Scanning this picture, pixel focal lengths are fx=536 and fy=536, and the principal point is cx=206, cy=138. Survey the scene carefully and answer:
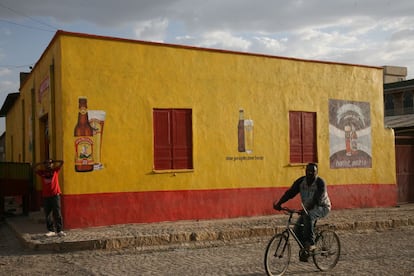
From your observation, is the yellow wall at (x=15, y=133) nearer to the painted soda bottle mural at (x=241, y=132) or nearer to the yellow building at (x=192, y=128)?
the yellow building at (x=192, y=128)

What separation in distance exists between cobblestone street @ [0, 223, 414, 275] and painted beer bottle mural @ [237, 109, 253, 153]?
3.80 m

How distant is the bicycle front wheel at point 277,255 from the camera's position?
24.4 feet

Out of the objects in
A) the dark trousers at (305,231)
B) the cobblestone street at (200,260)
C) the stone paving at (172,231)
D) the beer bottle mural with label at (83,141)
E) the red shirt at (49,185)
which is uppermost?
the beer bottle mural with label at (83,141)

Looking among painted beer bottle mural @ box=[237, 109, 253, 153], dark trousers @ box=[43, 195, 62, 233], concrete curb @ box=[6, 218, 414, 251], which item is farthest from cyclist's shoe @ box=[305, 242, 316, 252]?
painted beer bottle mural @ box=[237, 109, 253, 153]

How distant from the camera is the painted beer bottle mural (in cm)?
1477

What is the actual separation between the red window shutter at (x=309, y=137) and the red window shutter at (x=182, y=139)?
12.7 feet

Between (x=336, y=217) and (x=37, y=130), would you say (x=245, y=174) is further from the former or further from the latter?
(x=37, y=130)

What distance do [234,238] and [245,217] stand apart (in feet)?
9.47

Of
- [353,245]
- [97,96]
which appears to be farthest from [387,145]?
[97,96]

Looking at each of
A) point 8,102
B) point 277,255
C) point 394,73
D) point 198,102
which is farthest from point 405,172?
point 394,73

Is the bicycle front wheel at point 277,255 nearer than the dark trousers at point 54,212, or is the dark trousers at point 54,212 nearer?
the bicycle front wheel at point 277,255

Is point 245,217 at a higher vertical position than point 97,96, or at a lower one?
lower

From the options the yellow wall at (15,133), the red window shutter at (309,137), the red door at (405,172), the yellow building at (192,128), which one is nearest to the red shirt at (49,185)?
the yellow building at (192,128)

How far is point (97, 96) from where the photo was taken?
42.0 feet
